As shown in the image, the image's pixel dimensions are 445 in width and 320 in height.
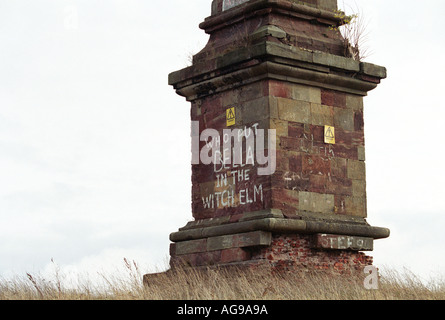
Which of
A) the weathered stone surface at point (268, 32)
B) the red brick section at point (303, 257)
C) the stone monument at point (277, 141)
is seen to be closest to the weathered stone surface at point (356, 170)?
the stone monument at point (277, 141)

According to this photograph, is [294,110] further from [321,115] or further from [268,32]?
[268,32]

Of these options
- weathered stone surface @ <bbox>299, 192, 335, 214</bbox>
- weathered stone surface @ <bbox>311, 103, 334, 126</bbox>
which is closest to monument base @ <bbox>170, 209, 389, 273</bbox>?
weathered stone surface @ <bbox>299, 192, 335, 214</bbox>

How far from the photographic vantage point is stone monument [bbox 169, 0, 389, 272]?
Answer: 15891mm

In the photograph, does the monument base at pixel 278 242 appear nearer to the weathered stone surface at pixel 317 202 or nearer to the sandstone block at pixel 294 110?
the weathered stone surface at pixel 317 202

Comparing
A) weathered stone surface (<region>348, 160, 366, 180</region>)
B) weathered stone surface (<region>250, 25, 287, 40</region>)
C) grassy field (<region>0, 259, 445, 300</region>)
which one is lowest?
grassy field (<region>0, 259, 445, 300</region>)

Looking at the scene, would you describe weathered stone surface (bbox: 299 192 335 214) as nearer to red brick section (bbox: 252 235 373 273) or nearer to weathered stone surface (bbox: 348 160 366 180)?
red brick section (bbox: 252 235 373 273)

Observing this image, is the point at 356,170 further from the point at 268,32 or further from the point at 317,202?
the point at 268,32

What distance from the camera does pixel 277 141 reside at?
1597cm

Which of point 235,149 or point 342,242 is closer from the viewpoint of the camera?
point 342,242

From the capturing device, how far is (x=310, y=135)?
16.5 metres

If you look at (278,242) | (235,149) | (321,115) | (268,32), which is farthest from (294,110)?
(278,242)

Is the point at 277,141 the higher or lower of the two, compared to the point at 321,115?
lower

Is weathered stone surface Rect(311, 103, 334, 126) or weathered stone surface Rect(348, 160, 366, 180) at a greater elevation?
weathered stone surface Rect(311, 103, 334, 126)
